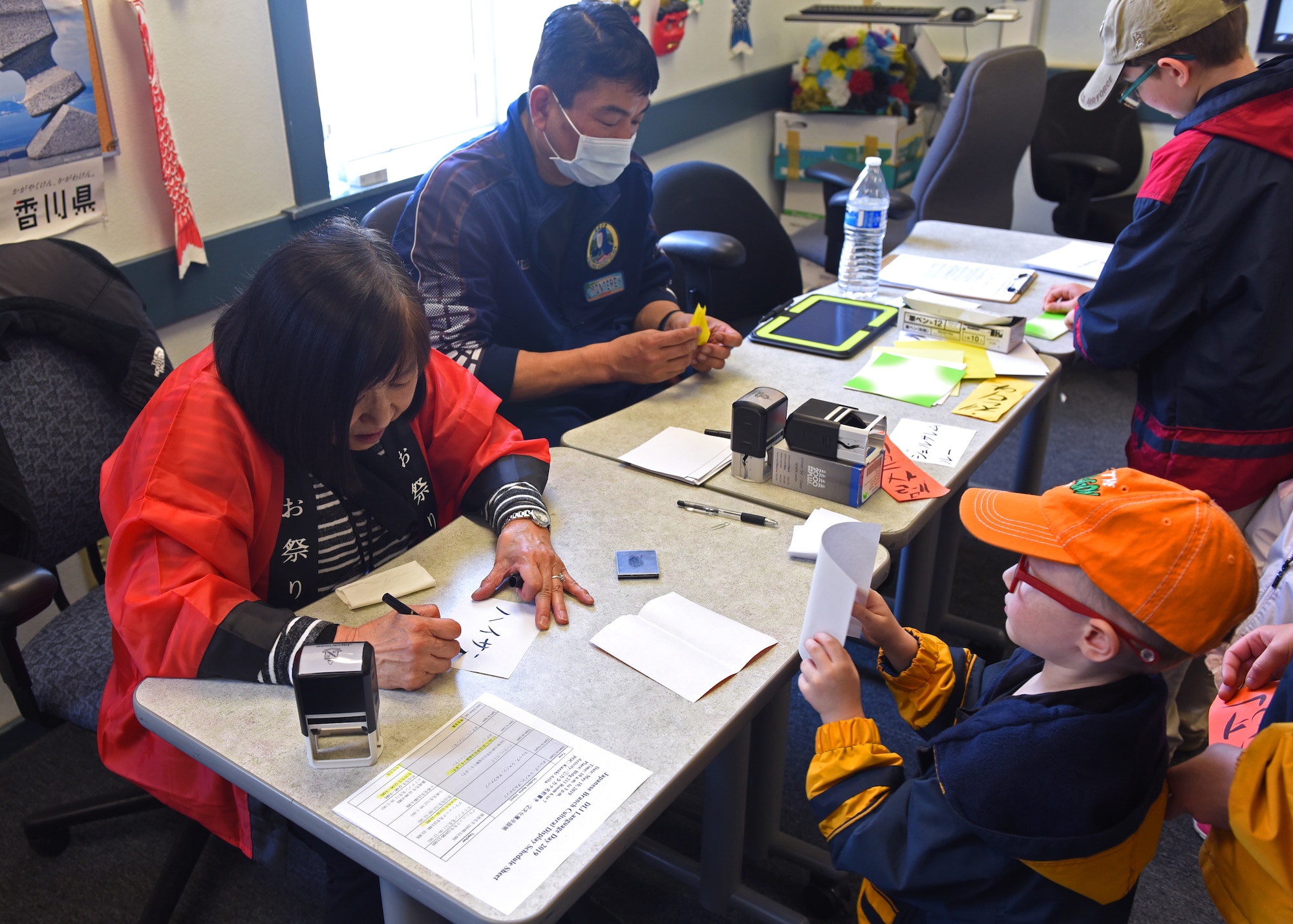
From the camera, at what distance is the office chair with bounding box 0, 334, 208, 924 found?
1436mm

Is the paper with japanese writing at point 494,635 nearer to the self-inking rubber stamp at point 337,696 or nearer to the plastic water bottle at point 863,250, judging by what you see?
the self-inking rubber stamp at point 337,696

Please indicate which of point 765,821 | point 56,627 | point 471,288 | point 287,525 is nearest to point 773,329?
point 471,288

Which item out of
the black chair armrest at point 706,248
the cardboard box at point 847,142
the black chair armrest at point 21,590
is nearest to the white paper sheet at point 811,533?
the black chair armrest at point 21,590

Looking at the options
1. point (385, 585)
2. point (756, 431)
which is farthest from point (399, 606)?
point (756, 431)

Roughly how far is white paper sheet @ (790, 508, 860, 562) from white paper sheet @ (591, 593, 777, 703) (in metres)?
0.18

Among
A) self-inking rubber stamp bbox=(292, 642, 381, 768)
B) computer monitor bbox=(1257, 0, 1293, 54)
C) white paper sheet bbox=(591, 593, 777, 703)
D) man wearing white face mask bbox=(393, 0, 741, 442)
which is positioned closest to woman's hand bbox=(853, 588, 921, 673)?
white paper sheet bbox=(591, 593, 777, 703)

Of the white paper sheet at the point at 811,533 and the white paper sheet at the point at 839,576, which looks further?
the white paper sheet at the point at 811,533

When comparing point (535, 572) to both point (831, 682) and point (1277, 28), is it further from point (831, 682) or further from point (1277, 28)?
point (1277, 28)

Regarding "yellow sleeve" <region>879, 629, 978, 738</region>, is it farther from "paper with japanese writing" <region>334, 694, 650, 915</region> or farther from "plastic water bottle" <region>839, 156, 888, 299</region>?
"plastic water bottle" <region>839, 156, 888, 299</region>

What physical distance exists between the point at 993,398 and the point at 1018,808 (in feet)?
3.34

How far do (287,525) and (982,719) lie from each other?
0.89 meters

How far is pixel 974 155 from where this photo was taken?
119 inches

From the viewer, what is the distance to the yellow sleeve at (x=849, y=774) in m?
1.04

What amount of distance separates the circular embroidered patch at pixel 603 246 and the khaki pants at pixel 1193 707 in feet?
4.80
